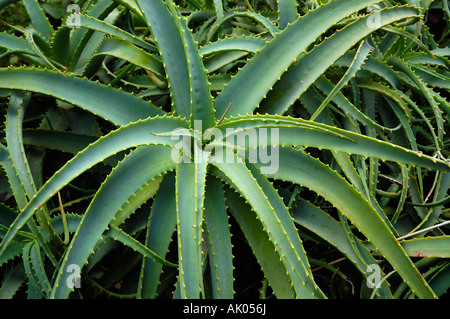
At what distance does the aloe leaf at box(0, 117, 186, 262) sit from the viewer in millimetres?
753

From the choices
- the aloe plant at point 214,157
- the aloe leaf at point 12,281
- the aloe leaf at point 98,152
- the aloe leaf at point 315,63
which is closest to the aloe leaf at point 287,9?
the aloe plant at point 214,157

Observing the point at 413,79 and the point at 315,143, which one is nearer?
the point at 315,143

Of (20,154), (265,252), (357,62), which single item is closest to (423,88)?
(357,62)

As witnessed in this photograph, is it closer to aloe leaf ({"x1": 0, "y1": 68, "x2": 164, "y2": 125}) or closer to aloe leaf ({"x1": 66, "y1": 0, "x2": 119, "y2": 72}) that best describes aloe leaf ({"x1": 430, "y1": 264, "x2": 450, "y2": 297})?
aloe leaf ({"x1": 0, "y1": 68, "x2": 164, "y2": 125})

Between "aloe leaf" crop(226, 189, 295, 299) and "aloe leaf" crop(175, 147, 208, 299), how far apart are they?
0.15 m

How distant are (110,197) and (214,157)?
0.19 m

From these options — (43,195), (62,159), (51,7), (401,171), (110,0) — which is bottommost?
(43,195)

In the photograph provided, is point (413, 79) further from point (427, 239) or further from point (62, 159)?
point (62, 159)

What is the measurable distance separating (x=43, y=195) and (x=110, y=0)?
553 millimetres

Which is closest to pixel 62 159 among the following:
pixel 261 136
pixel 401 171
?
pixel 261 136

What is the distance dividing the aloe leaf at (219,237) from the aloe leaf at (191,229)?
0.26 ft

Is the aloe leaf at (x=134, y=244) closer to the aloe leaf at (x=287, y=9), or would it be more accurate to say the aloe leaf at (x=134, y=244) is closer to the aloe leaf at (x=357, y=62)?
the aloe leaf at (x=357, y=62)
